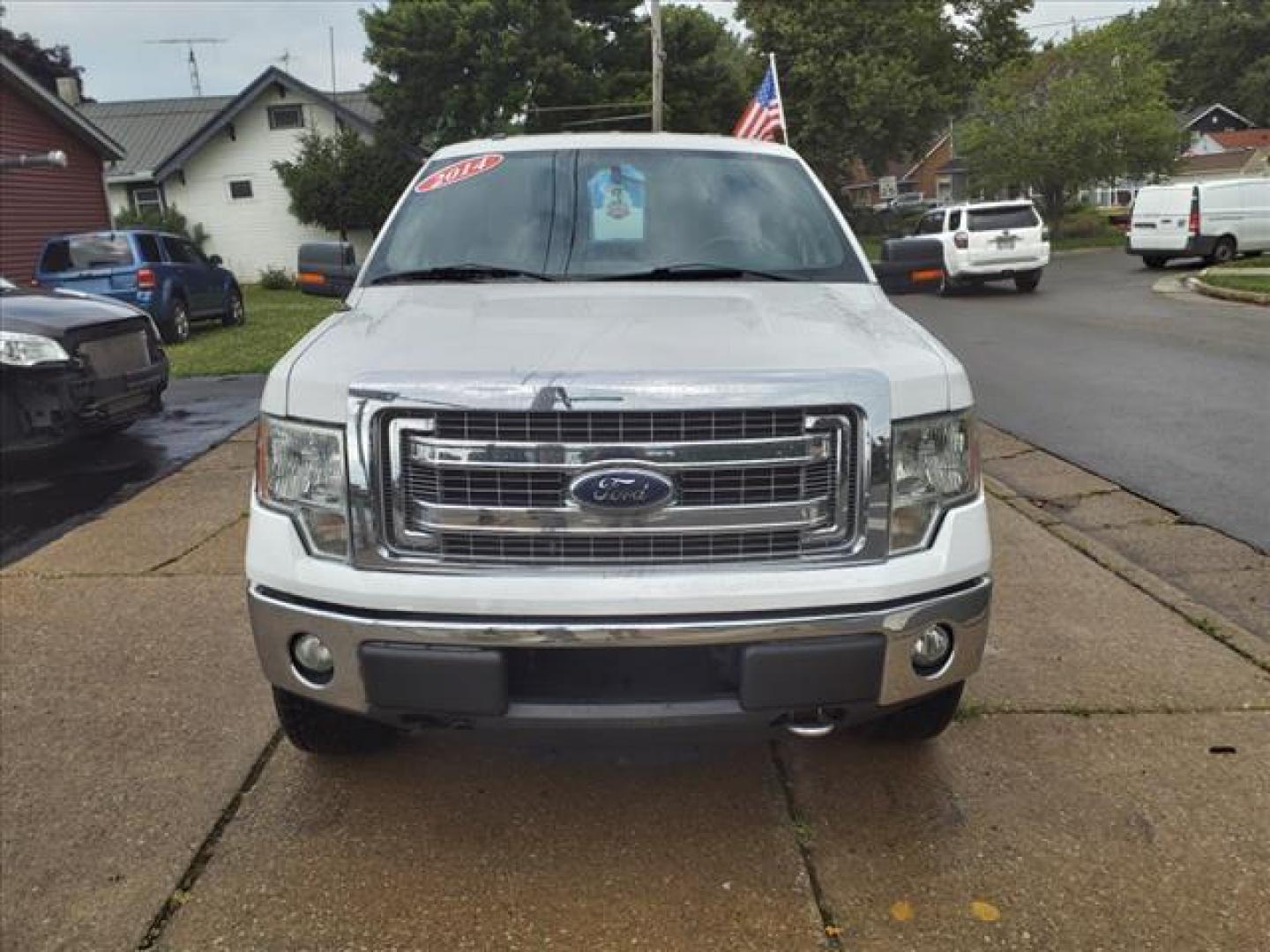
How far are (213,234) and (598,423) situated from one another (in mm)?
35521

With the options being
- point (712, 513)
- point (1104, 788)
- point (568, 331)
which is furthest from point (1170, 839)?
point (568, 331)

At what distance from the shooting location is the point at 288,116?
1313 inches

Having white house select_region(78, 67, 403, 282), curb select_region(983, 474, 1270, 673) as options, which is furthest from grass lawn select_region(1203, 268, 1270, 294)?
white house select_region(78, 67, 403, 282)

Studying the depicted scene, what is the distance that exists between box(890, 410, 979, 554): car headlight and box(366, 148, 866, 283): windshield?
1116mm

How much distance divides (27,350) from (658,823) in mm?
5545

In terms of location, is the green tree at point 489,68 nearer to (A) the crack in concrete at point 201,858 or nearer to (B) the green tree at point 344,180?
(B) the green tree at point 344,180

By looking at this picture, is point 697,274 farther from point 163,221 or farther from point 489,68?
point 163,221

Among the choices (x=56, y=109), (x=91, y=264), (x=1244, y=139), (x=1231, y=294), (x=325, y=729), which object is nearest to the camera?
(x=325, y=729)

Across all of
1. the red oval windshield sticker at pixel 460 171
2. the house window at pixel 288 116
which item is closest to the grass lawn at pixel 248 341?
the red oval windshield sticker at pixel 460 171

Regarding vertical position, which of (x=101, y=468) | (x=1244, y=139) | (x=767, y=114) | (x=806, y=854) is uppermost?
(x=1244, y=139)

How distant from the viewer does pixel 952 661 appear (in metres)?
2.61

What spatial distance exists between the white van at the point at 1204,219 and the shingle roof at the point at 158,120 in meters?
23.4

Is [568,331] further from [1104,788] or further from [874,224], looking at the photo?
[874,224]

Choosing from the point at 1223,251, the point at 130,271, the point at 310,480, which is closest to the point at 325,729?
the point at 310,480
